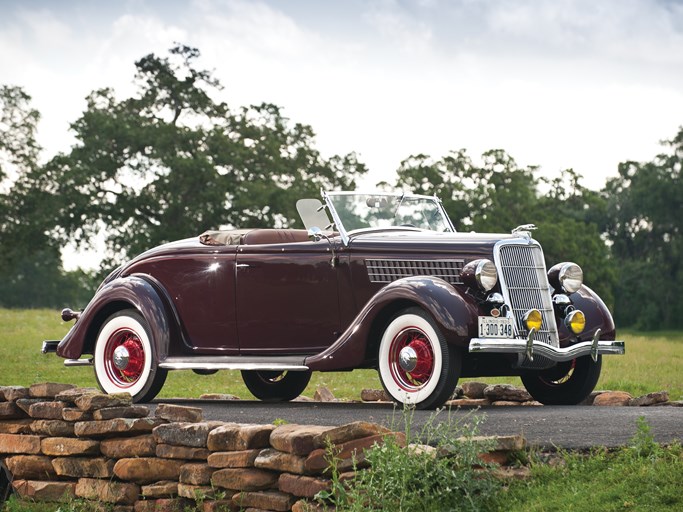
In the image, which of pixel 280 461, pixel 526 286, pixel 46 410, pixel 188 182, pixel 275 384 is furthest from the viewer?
pixel 188 182

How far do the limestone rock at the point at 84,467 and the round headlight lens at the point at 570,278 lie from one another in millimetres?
4301

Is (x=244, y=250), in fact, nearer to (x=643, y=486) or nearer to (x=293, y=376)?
(x=293, y=376)

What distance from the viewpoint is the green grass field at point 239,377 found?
14.2 meters

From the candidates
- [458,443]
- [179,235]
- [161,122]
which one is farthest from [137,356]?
[161,122]

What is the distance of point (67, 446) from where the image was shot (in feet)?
25.6

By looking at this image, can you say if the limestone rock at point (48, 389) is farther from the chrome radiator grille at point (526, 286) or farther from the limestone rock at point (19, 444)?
the chrome radiator grille at point (526, 286)

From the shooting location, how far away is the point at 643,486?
18.1 ft

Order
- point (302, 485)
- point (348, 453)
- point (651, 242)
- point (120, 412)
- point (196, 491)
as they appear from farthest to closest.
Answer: point (651, 242) → point (120, 412) → point (196, 491) → point (302, 485) → point (348, 453)

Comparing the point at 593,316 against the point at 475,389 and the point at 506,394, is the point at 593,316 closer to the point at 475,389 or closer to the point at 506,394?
the point at 506,394

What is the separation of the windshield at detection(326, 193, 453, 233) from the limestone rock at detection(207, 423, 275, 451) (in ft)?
11.8

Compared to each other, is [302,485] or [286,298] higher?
[286,298]

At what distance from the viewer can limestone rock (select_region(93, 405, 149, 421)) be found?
7.61m

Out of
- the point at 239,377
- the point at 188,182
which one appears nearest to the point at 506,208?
the point at 188,182

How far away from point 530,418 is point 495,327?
3.46 ft
